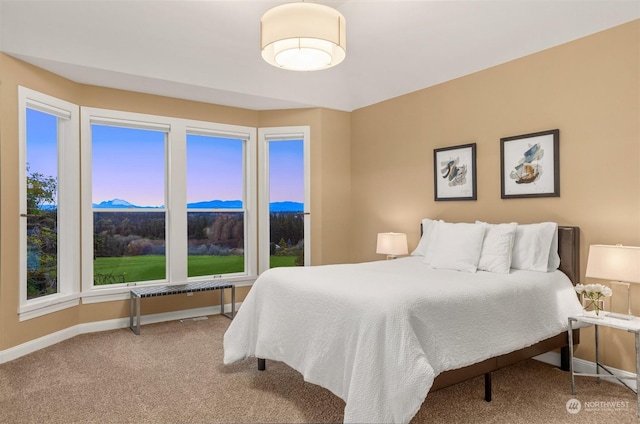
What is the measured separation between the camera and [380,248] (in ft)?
15.7

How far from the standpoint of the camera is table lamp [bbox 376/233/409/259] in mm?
4703

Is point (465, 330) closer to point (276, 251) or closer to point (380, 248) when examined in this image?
point (380, 248)

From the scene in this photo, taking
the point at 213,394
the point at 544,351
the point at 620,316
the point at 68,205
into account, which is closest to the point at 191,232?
the point at 68,205

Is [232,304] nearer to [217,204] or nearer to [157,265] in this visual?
[157,265]

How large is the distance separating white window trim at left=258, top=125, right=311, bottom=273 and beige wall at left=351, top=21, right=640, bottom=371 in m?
0.94

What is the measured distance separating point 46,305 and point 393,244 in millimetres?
3573

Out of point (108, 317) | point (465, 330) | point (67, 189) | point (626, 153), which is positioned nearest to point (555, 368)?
point (465, 330)

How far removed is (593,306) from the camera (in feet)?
10.9

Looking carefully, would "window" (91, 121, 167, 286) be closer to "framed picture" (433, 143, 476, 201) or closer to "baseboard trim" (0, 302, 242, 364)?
"baseboard trim" (0, 302, 242, 364)

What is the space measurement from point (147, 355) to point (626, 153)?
4.30m

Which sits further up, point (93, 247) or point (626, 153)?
point (626, 153)

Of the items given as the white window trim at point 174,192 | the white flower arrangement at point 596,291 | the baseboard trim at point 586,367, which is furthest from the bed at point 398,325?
the white window trim at point 174,192

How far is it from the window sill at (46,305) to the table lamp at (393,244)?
335cm

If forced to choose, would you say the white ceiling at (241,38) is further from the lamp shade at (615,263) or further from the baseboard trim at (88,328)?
the baseboard trim at (88,328)
